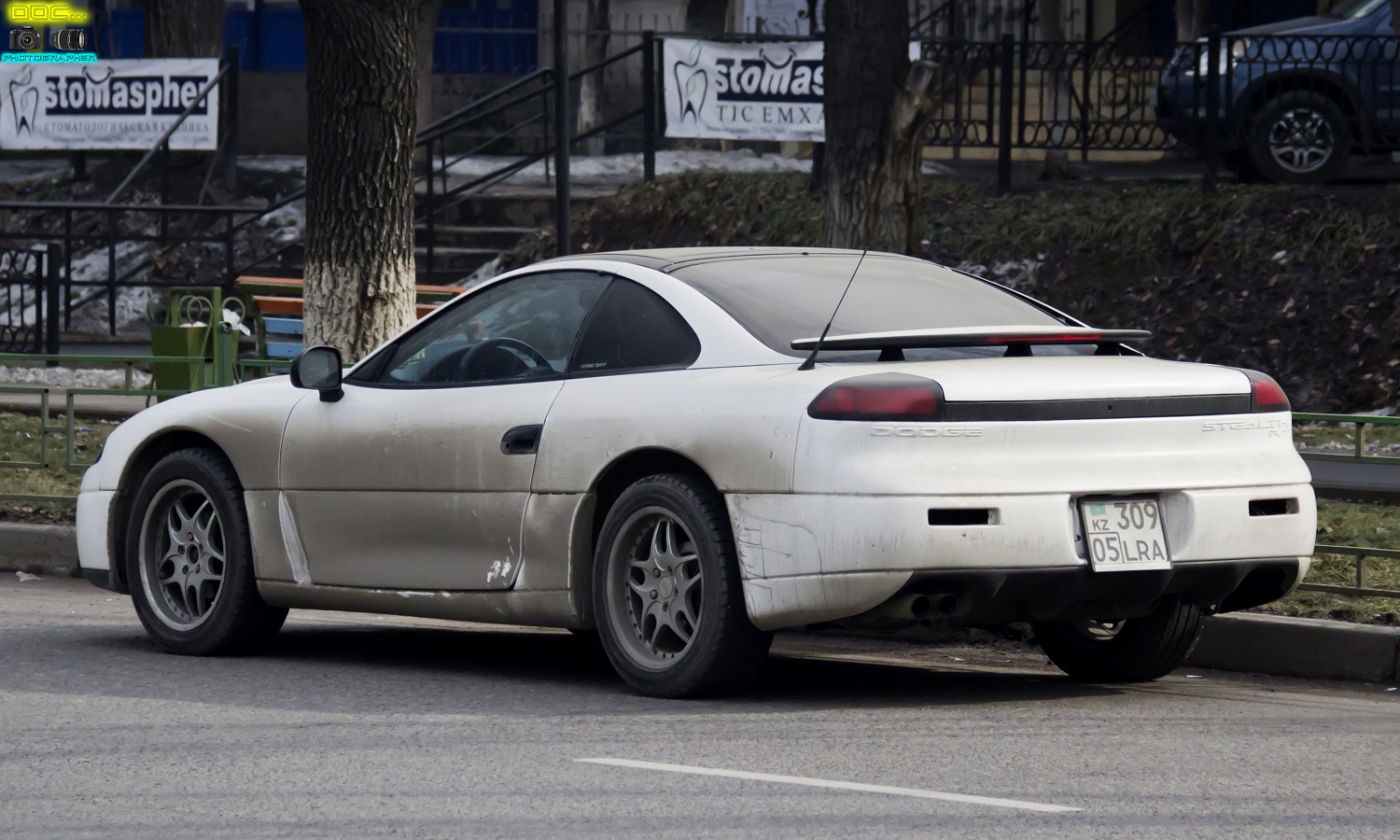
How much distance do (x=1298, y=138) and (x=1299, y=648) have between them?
38.9 ft

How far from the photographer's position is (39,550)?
10570mm

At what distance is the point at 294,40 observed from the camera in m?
33.2

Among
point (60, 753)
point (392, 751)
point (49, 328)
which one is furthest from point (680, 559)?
point (49, 328)

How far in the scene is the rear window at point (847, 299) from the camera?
6.74 metres

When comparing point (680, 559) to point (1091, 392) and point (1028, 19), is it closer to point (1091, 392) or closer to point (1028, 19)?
point (1091, 392)

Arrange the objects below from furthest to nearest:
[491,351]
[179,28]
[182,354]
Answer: [179,28] < [182,354] < [491,351]

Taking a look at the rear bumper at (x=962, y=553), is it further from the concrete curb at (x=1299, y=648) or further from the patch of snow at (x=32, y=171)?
the patch of snow at (x=32, y=171)

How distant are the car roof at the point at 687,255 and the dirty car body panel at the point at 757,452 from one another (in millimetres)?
18

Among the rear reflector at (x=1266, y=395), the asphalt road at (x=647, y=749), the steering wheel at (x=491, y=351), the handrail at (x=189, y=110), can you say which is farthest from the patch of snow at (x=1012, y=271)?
the rear reflector at (x=1266, y=395)

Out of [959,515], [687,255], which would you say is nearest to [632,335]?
[687,255]

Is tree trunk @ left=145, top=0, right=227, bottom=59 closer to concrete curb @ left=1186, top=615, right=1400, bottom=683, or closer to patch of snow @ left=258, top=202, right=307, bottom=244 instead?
patch of snow @ left=258, top=202, right=307, bottom=244

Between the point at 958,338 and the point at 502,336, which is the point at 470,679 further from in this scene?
the point at 958,338

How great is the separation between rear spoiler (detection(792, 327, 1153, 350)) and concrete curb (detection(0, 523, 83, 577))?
5288 mm

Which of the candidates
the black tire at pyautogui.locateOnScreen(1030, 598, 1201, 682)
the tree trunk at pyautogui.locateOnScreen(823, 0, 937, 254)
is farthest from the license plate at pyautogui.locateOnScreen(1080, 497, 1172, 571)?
the tree trunk at pyautogui.locateOnScreen(823, 0, 937, 254)
